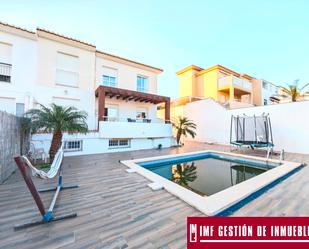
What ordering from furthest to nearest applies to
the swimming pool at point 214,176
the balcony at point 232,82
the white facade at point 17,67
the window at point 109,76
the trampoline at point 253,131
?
the balcony at point 232,82 → the window at point 109,76 → the trampoline at point 253,131 → the white facade at point 17,67 → the swimming pool at point 214,176

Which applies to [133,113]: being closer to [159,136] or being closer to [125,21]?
[159,136]

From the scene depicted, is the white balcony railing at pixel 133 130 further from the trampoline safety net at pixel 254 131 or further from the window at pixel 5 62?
the window at pixel 5 62

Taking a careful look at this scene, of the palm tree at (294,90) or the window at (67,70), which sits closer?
the window at (67,70)

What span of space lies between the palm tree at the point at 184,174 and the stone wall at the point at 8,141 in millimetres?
5691

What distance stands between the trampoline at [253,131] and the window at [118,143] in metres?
7.89

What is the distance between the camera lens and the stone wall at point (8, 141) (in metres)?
4.65

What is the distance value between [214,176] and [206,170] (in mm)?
876

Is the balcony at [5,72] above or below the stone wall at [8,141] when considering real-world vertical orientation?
above

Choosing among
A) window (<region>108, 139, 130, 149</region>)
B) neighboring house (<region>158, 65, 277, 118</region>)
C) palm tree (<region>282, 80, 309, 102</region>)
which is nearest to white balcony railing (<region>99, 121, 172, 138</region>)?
window (<region>108, 139, 130, 149</region>)

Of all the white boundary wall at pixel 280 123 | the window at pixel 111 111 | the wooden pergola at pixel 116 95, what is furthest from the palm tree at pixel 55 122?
the white boundary wall at pixel 280 123

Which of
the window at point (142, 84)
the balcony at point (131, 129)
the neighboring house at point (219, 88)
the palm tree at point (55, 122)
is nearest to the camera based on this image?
the palm tree at point (55, 122)

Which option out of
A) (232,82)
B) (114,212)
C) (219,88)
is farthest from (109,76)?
(232,82)

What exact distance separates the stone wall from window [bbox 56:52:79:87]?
5352 millimetres

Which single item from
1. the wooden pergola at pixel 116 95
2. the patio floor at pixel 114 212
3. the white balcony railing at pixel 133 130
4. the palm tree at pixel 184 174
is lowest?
the palm tree at pixel 184 174
